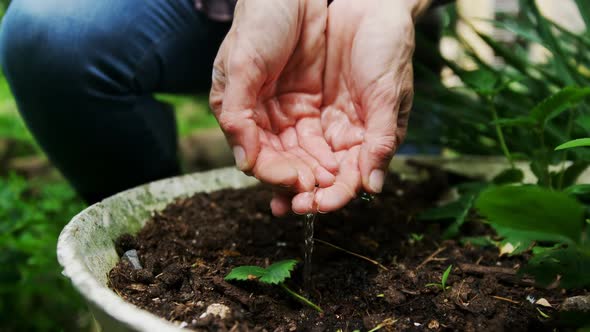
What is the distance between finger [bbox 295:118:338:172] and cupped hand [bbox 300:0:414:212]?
17mm

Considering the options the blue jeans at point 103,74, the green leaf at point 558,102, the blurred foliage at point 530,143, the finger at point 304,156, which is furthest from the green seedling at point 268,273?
the blue jeans at point 103,74

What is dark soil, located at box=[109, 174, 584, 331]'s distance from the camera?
79cm

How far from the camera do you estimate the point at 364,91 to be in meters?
1.00

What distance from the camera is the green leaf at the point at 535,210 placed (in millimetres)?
493

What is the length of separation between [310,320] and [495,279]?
372mm

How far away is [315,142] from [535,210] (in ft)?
1.98

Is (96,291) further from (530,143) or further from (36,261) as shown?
(530,143)

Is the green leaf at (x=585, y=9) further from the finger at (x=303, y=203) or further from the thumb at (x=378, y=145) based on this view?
the finger at (x=303, y=203)

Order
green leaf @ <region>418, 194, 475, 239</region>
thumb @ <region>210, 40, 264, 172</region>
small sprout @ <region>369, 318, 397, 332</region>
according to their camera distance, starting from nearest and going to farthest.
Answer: small sprout @ <region>369, 318, 397, 332</region> < thumb @ <region>210, 40, 264, 172</region> < green leaf @ <region>418, 194, 475, 239</region>

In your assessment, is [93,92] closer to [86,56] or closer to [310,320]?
[86,56]

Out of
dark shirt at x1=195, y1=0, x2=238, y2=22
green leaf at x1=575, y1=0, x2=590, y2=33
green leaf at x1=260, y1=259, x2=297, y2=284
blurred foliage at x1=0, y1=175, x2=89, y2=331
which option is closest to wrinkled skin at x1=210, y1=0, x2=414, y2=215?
green leaf at x1=260, y1=259, x2=297, y2=284

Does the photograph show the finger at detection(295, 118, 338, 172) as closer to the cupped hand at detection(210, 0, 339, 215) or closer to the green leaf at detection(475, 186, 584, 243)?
the cupped hand at detection(210, 0, 339, 215)

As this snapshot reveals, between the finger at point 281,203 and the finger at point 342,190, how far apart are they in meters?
0.07

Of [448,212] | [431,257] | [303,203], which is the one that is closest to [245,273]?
[303,203]
